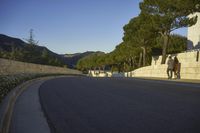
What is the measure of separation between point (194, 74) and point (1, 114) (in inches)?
1142

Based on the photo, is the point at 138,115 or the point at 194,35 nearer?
the point at 138,115

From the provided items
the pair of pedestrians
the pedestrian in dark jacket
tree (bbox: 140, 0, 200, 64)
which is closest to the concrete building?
tree (bbox: 140, 0, 200, 64)

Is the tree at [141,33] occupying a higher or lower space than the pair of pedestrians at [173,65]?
higher

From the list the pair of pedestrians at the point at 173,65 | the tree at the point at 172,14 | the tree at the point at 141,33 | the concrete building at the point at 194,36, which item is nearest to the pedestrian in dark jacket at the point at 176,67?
the pair of pedestrians at the point at 173,65

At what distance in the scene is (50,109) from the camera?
31.6 feet

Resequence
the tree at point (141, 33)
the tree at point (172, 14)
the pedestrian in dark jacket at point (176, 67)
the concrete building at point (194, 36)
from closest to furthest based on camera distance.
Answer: the pedestrian in dark jacket at point (176, 67) → the tree at point (172, 14) → the tree at point (141, 33) → the concrete building at point (194, 36)

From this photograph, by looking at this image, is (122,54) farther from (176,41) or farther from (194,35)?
(194,35)

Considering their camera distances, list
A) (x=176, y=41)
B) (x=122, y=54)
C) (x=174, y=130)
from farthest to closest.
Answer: (x=122, y=54) → (x=176, y=41) → (x=174, y=130)

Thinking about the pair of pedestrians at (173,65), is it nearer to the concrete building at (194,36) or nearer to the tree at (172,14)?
the tree at (172,14)

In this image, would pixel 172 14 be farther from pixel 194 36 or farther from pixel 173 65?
pixel 194 36

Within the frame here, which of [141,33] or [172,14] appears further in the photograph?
[141,33]

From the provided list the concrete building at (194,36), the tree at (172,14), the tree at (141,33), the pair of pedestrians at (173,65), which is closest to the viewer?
the pair of pedestrians at (173,65)

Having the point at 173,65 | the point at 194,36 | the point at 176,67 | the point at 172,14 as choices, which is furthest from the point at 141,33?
the point at 173,65

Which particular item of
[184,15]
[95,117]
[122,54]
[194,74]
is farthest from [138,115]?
[122,54]
